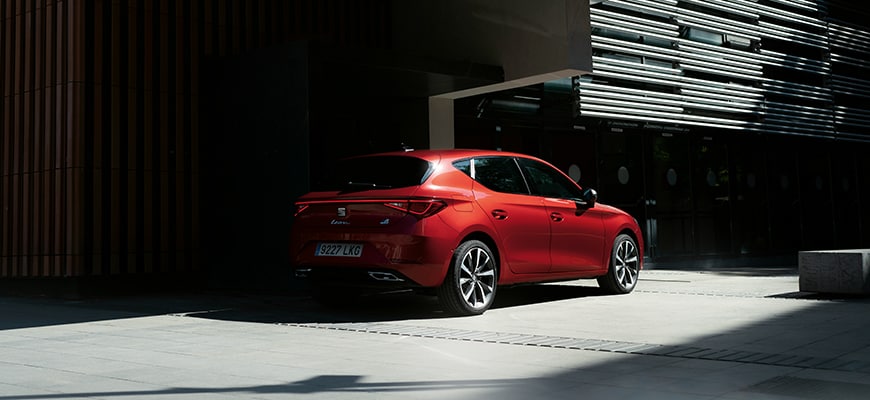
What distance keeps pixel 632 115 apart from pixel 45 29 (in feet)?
29.6

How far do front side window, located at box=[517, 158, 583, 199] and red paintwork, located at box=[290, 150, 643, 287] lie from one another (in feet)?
0.47

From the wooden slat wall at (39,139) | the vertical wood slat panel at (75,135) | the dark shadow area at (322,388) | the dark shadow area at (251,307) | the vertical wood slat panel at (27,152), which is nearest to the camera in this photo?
the dark shadow area at (322,388)

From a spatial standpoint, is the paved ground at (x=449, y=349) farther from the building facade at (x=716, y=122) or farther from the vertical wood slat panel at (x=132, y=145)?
the building facade at (x=716, y=122)

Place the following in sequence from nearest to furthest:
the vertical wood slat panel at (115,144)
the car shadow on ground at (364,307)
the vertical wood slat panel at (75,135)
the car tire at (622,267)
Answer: the car shadow on ground at (364,307) < the car tire at (622,267) < the vertical wood slat panel at (75,135) < the vertical wood slat panel at (115,144)

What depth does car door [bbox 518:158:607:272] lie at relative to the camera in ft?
28.6

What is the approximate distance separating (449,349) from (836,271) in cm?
486

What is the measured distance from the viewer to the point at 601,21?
14375 millimetres

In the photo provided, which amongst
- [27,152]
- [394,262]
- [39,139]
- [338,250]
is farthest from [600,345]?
[27,152]

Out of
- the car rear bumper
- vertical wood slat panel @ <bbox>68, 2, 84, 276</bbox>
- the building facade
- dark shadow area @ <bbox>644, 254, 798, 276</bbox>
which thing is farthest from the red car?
dark shadow area @ <bbox>644, 254, 798, 276</bbox>

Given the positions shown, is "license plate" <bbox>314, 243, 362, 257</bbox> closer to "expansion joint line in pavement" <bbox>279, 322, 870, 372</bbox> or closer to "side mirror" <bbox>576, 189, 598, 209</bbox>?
"expansion joint line in pavement" <bbox>279, 322, 870, 372</bbox>

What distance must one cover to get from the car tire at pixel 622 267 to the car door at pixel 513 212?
125cm

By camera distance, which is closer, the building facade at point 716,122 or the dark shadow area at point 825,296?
the dark shadow area at point 825,296

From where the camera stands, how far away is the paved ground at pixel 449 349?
4480mm

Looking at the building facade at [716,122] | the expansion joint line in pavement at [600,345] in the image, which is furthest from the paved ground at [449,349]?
the building facade at [716,122]
